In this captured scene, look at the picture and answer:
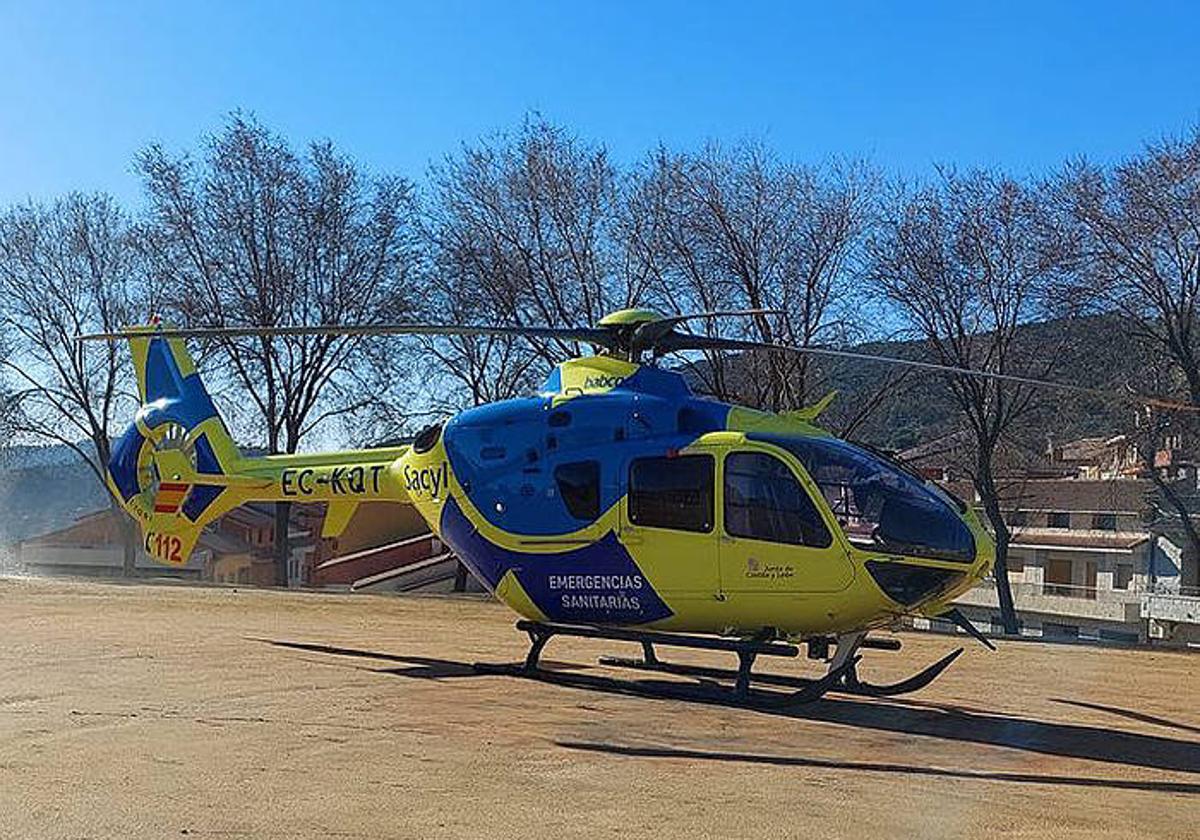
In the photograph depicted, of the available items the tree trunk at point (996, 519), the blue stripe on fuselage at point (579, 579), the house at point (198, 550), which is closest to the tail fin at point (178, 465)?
the blue stripe on fuselage at point (579, 579)

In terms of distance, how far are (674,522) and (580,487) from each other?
1.07m

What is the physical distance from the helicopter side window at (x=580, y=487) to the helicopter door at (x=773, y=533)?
4.44 ft

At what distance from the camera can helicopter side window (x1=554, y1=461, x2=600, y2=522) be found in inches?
467

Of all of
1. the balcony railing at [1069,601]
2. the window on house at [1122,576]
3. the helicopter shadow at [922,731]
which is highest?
the helicopter shadow at [922,731]

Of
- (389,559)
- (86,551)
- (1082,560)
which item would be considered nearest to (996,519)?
(389,559)

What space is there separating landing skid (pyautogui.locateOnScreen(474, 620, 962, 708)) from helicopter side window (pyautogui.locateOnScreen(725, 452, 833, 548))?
0.95m

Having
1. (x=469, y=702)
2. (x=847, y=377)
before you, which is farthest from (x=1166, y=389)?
(x=469, y=702)

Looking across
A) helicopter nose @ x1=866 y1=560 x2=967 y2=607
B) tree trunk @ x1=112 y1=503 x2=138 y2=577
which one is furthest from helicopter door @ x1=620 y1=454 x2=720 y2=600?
tree trunk @ x1=112 y1=503 x2=138 y2=577

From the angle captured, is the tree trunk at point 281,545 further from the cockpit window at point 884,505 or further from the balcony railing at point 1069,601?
the cockpit window at point 884,505

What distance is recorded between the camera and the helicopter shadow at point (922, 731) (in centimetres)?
Answer: 855

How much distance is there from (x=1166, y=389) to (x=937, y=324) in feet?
16.1

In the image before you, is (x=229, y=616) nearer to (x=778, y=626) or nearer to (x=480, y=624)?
(x=480, y=624)

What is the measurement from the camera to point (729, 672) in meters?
13.1

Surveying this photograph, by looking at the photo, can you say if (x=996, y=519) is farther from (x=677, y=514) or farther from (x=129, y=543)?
(x=129, y=543)
